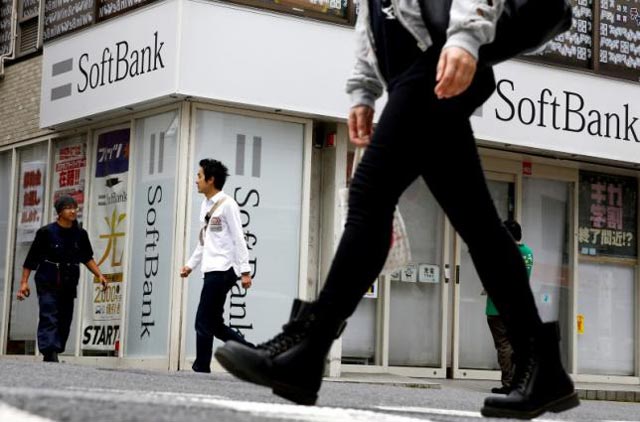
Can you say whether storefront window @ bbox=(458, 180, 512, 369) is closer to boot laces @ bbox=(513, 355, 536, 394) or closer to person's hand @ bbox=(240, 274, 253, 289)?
person's hand @ bbox=(240, 274, 253, 289)

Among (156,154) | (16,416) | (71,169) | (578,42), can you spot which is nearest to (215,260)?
(156,154)

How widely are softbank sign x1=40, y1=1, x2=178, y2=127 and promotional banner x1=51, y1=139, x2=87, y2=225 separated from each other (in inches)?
15.3

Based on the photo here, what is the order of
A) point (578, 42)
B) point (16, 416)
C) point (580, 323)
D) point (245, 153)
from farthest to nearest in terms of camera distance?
1. point (580, 323)
2. point (578, 42)
3. point (245, 153)
4. point (16, 416)

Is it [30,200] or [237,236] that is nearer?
[237,236]

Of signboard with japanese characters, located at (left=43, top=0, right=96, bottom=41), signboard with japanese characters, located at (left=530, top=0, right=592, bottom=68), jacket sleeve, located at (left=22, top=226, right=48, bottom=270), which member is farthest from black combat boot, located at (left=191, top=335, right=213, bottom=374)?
signboard with japanese characters, located at (left=530, top=0, right=592, bottom=68)

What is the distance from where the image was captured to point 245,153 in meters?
15.0

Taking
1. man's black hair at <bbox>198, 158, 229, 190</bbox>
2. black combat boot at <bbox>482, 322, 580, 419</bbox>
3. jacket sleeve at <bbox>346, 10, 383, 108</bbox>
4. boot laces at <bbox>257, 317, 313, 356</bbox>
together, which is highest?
man's black hair at <bbox>198, 158, 229, 190</bbox>

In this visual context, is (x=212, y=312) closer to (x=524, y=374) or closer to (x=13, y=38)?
(x=524, y=374)

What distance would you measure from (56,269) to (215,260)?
2860 millimetres

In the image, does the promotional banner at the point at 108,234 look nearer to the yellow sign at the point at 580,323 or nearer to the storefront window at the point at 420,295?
the storefront window at the point at 420,295

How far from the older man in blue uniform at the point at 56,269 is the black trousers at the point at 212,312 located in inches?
107

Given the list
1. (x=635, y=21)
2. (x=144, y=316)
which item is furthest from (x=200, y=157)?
(x=635, y=21)

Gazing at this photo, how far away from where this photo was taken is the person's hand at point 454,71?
422 centimetres

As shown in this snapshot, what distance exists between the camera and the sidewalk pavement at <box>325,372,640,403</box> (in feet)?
47.1
